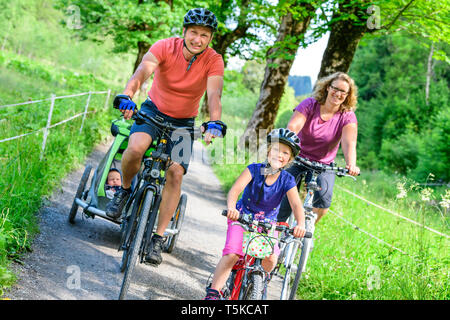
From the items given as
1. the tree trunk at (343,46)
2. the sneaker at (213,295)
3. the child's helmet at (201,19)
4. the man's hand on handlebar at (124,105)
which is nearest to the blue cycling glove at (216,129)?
the man's hand on handlebar at (124,105)

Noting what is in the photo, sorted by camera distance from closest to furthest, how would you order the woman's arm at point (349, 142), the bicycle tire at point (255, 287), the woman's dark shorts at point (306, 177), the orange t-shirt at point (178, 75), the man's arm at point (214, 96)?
1. the bicycle tire at point (255, 287)
2. the man's arm at point (214, 96)
3. the orange t-shirt at point (178, 75)
4. the woman's arm at point (349, 142)
5. the woman's dark shorts at point (306, 177)

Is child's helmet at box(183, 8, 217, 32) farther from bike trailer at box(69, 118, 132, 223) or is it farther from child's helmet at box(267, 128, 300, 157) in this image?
bike trailer at box(69, 118, 132, 223)

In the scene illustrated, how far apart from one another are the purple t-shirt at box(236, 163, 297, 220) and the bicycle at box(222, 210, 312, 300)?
0.23 m

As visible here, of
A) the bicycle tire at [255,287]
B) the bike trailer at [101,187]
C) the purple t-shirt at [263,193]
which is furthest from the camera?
the bike trailer at [101,187]

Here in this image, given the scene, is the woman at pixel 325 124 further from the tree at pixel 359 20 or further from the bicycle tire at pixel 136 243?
the tree at pixel 359 20

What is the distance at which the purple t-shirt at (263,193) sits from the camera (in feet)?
11.9

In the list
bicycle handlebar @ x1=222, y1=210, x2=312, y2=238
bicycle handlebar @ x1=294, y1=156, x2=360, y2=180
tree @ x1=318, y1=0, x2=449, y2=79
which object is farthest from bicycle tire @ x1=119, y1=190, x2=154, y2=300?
tree @ x1=318, y1=0, x2=449, y2=79

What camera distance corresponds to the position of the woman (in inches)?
189

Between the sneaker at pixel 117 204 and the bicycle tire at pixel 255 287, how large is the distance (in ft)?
5.57

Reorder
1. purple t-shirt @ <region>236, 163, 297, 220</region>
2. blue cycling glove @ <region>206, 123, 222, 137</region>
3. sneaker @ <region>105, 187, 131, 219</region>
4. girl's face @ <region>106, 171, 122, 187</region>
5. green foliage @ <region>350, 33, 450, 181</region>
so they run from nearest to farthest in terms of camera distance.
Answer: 1. blue cycling glove @ <region>206, 123, 222, 137</region>
2. purple t-shirt @ <region>236, 163, 297, 220</region>
3. sneaker @ <region>105, 187, 131, 219</region>
4. girl's face @ <region>106, 171, 122, 187</region>
5. green foliage @ <region>350, 33, 450, 181</region>

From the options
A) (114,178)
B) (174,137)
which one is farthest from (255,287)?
(114,178)
